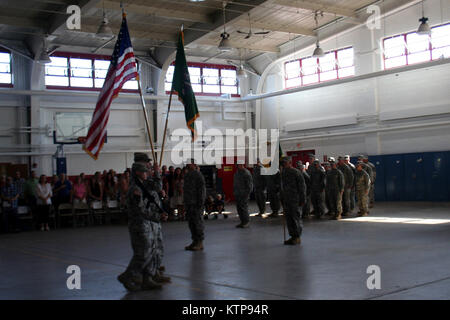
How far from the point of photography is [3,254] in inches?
415

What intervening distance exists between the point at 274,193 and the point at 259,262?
897cm

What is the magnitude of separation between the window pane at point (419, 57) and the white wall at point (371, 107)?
0.45 meters

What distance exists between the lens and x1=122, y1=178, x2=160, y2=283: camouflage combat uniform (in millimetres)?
6254

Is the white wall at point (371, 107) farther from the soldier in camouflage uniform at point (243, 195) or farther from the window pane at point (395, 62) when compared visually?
the soldier in camouflage uniform at point (243, 195)

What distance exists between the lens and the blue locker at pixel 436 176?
19500mm

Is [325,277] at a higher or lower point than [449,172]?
lower

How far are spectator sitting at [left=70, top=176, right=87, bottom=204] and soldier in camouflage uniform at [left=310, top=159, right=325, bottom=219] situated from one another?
7499 mm

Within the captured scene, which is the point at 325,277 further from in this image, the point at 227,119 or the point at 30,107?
the point at 227,119

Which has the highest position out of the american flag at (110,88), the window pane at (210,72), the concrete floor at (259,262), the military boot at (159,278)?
the window pane at (210,72)

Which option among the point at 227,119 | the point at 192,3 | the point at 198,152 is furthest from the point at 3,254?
the point at 227,119

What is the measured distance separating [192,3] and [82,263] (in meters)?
12.5

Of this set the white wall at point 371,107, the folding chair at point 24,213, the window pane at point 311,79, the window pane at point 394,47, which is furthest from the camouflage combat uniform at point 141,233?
the window pane at point 311,79

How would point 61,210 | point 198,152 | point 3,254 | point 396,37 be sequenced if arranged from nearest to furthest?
point 3,254
point 61,210
point 396,37
point 198,152

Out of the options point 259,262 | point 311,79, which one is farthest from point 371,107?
point 259,262
